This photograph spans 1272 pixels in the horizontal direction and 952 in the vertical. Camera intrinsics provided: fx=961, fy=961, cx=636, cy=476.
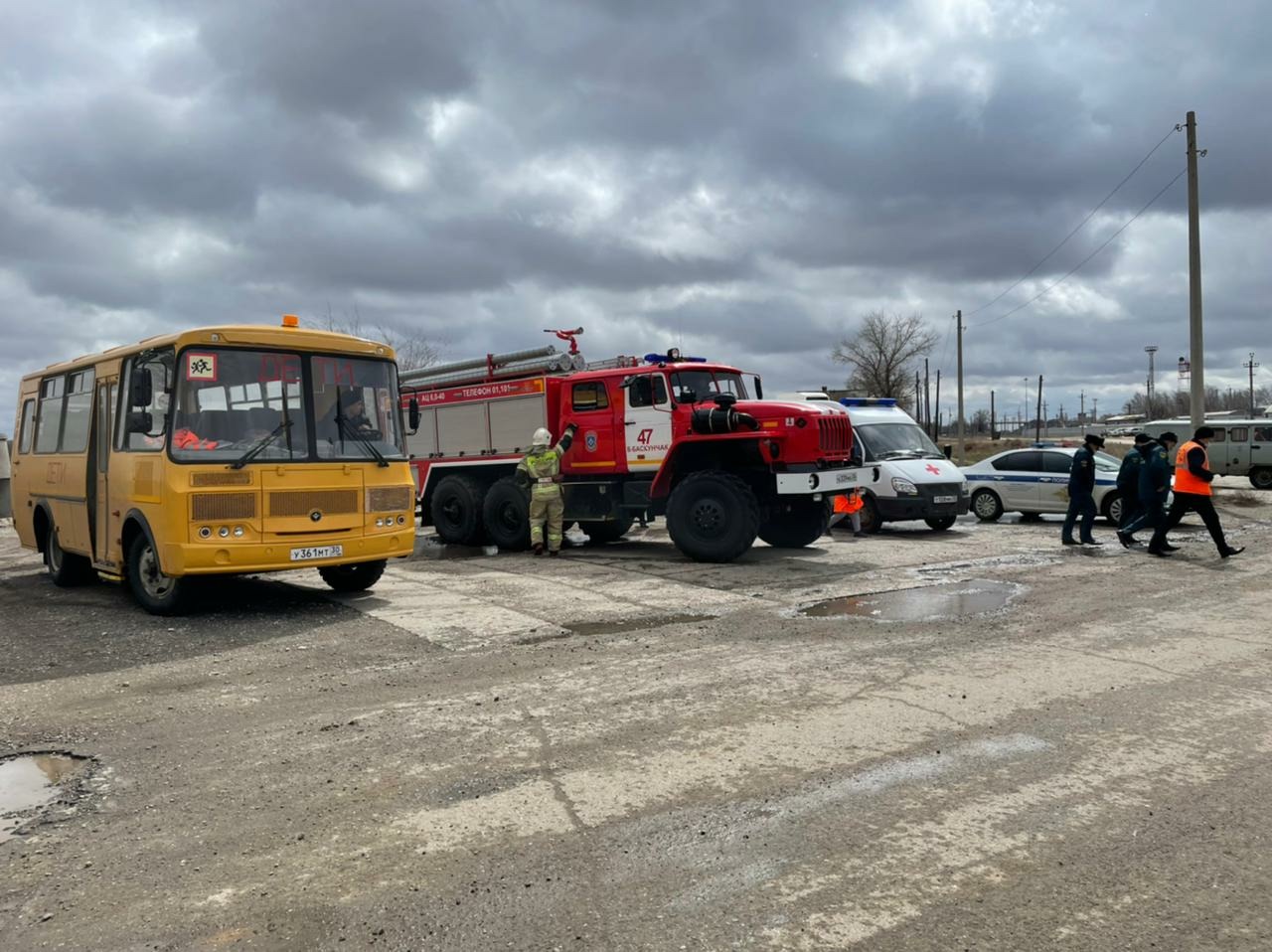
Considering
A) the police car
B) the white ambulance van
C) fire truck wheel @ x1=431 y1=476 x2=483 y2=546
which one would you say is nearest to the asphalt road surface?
fire truck wheel @ x1=431 y1=476 x2=483 y2=546

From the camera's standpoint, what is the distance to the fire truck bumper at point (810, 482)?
1169 cm

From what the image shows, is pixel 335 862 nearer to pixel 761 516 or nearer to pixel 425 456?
pixel 761 516

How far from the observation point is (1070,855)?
3.54 metres

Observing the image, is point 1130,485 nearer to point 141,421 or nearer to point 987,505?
point 987,505

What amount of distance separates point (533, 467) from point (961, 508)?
24.7 feet

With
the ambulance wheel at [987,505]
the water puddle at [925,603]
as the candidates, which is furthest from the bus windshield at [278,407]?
the ambulance wheel at [987,505]

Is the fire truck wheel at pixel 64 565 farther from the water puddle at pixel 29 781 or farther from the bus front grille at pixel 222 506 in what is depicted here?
the water puddle at pixel 29 781

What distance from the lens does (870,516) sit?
16.4m

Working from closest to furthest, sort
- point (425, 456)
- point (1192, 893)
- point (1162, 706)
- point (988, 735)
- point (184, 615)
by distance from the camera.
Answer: point (1192, 893), point (988, 735), point (1162, 706), point (184, 615), point (425, 456)

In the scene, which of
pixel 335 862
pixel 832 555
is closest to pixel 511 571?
pixel 832 555

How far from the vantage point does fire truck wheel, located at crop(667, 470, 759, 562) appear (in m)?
11.9

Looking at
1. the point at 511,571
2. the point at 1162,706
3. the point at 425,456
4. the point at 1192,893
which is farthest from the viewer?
Result: the point at 425,456

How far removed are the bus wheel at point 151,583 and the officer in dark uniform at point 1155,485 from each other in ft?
39.0

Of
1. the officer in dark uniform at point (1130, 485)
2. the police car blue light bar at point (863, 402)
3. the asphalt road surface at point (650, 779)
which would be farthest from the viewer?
the police car blue light bar at point (863, 402)
